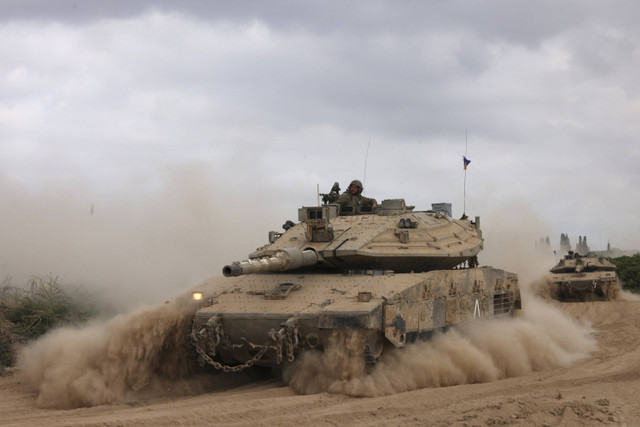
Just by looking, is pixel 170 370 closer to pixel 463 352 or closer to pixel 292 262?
pixel 292 262

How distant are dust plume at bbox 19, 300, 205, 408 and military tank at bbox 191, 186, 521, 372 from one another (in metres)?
0.58

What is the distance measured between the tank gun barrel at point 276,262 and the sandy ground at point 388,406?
175 centimetres

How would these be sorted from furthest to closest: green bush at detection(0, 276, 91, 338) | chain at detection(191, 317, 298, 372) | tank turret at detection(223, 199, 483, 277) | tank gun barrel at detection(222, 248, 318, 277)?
green bush at detection(0, 276, 91, 338) < tank turret at detection(223, 199, 483, 277) < chain at detection(191, 317, 298, 372) < tank gun barrel at detection(222, 248, 318, 277)

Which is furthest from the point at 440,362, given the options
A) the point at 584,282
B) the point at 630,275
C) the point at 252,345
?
the point at 630,275

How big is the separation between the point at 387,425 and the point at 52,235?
51.1 feet

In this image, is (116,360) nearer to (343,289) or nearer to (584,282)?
(343,289)

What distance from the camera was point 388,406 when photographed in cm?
885

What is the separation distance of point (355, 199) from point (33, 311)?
293 inches

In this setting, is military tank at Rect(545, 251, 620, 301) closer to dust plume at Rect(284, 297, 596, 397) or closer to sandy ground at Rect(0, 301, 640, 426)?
dust plume at Rect(284, 297, 596, 397)

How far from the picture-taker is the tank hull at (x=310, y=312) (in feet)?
32.7

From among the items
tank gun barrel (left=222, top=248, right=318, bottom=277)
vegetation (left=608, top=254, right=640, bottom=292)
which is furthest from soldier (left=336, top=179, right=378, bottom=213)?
vegetation (left=608, top=254, right=640, bottom=292)

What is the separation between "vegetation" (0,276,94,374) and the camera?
1449 centimetres

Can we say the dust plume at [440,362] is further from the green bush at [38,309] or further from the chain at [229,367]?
the green bush at [38,309]

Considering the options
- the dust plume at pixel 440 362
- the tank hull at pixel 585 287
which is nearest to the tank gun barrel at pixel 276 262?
the dust plume at pixel 440 362
